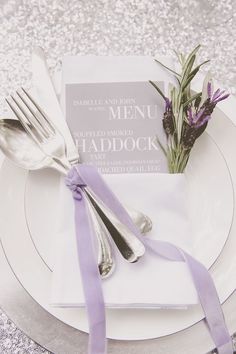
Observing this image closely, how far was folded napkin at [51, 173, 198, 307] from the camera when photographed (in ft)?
1.77

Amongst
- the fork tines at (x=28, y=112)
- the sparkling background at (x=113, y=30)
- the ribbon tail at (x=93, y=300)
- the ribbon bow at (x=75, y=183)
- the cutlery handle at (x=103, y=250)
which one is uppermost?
the sparkling background at (x=113, y=30)

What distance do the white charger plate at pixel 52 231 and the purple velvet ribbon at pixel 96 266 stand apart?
0.01 metres

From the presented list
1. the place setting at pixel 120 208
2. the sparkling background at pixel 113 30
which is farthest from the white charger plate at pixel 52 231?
the sparkling background at pixel 113 30

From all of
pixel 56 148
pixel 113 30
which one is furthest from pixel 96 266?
pixel 113 30

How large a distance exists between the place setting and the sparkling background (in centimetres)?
9

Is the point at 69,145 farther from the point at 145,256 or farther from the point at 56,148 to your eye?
the point at 145,256

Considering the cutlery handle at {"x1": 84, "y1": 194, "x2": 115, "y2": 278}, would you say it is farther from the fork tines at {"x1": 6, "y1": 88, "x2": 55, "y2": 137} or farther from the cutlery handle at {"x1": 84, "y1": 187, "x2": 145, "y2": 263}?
the fork tines at {"x1": 6, "y1": 88, "x2": 55, "y2": 137}

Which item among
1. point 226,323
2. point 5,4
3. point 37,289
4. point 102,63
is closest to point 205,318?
point 226,323

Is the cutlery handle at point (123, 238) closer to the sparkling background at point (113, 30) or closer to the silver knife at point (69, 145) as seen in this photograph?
the silver knife at point (69, 145)

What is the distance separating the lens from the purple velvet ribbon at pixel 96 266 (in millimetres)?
536

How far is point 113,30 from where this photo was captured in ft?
2.40

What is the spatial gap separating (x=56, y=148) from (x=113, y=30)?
0.76 ft

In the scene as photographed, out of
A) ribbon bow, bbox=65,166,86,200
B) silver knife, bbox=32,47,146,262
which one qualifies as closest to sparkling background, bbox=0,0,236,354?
silver knife, bbox=32,47,146,262

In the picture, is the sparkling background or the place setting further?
the sparkling background
